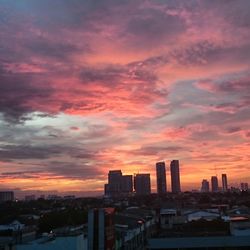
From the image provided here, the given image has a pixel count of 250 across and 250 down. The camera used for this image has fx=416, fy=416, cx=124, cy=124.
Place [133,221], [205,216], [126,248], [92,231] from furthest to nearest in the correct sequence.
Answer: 1. [205,216]
2. [133,221]
3. [126,248]
4. [92,231]

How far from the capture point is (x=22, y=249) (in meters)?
41.1

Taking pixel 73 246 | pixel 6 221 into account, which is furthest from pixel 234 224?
pixel 6 221

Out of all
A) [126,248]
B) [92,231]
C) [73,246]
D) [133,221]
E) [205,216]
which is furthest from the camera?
[205,216]

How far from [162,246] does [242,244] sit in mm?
10226

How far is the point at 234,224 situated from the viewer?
67.1 metres

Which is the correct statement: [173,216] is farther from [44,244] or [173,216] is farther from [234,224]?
[44,244]

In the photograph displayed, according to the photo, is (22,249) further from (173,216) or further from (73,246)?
(173,216)

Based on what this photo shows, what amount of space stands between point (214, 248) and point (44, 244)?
23.0 m

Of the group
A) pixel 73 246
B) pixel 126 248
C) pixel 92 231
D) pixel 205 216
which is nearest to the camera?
pixel 92 231

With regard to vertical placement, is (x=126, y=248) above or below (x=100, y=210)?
below

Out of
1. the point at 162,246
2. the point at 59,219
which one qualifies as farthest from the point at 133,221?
the point at 162,246

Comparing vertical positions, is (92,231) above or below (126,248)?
above

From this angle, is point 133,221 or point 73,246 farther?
point 133,221

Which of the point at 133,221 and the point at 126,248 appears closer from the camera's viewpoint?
the point at 126,248
